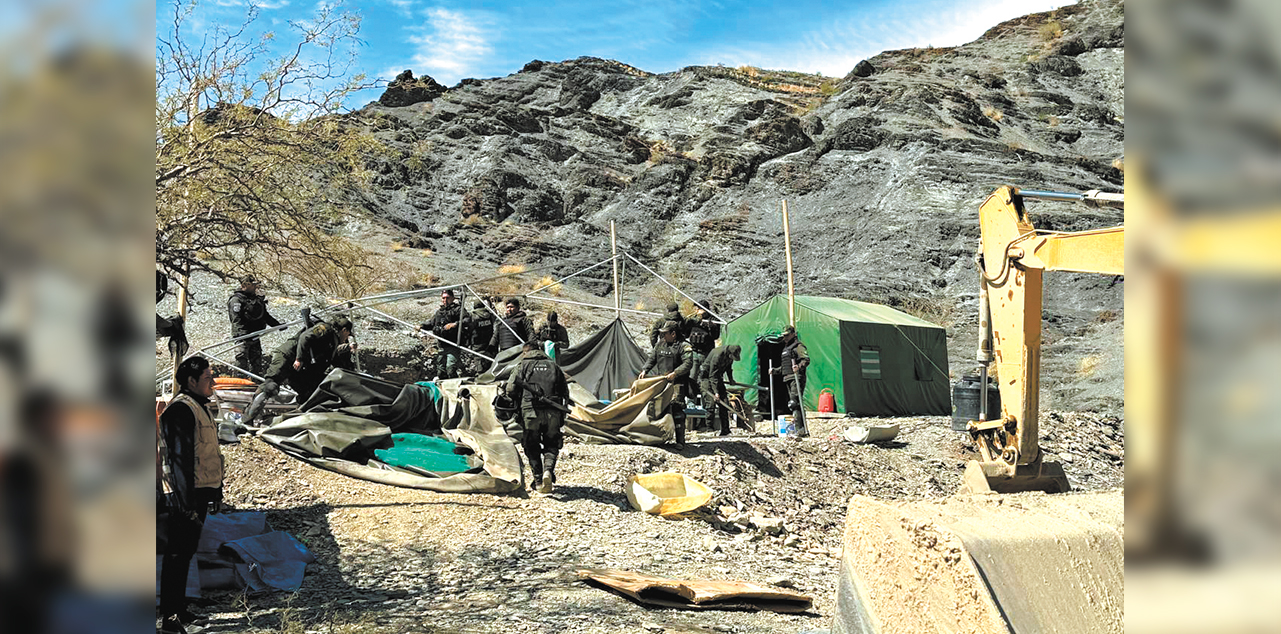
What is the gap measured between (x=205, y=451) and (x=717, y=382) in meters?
9.11

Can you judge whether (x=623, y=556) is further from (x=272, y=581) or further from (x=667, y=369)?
(x=667, y=369)

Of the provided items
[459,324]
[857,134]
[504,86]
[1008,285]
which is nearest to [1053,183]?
[857,134]

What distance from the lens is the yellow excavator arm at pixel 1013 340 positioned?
785cm

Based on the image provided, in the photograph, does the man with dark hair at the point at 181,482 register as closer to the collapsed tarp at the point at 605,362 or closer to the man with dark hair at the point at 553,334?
the man with dark hair at the point at 553,334

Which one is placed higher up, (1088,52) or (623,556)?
(1088,52)

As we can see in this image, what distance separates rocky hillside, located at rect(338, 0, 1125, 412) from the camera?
3062 cm

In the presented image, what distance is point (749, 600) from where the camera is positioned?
22.1 ft

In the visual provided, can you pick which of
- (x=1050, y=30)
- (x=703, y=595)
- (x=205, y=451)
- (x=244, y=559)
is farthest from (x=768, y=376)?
(x=1050, y=30)

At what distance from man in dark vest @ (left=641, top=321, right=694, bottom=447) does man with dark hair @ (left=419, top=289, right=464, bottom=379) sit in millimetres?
3691

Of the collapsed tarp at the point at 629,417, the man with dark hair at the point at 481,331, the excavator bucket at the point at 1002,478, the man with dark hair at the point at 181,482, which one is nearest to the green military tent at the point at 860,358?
the man with dark hair at the point at 481,331

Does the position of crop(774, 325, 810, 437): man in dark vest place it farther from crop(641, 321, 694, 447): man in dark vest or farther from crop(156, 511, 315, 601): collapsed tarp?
crop(156, 511, 315, 601): collapsed tarp
